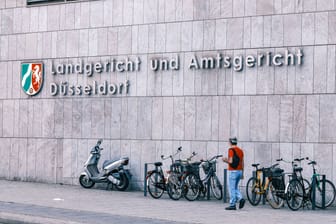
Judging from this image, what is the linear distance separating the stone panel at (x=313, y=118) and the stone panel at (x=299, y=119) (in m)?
0.12

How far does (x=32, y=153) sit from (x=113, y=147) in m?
3.43

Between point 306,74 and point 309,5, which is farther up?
point 309,5

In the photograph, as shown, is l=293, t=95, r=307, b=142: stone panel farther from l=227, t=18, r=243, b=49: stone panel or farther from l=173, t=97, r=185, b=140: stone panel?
l=173, t=97, r=185, b=140: stone panel

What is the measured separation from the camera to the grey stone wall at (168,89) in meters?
22.5

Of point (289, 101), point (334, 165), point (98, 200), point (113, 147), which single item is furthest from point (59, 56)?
point (334, 165)

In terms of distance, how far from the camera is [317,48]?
22.3 m

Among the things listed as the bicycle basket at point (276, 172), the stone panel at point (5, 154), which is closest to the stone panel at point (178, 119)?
the bicycle basket at point (276, 172)

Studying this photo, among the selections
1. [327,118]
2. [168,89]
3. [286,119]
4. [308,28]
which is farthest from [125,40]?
[327,118]

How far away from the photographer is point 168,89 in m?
25.2

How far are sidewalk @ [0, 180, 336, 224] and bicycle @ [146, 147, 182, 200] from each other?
9.8 inches

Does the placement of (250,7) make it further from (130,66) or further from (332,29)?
(130,66)

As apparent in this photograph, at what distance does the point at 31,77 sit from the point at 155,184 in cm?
739

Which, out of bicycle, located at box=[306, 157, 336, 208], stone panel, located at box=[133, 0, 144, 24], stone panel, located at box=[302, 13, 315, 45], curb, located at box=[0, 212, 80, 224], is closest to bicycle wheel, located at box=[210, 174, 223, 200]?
bicycle, located at box=[306, 157, 336, 208]

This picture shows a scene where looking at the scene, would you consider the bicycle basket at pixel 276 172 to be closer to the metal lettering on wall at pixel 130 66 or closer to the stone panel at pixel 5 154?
the metal lettering on wall at pixel 130 66
